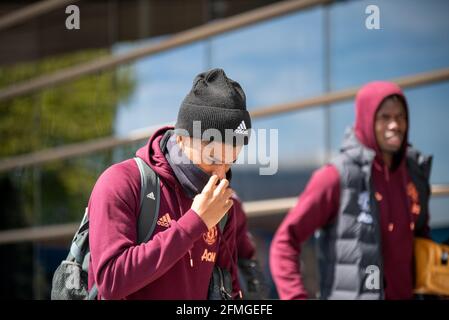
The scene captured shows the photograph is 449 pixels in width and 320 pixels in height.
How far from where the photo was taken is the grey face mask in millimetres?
3701

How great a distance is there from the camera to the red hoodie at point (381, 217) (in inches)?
200

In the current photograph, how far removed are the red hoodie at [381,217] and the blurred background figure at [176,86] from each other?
0.46 metres

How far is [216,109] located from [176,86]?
5514mm

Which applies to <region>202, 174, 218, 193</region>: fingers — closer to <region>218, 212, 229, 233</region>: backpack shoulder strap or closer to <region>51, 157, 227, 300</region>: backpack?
<region>51, 157, 227, 300</region>: backpack

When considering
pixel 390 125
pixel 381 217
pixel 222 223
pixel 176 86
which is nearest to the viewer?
pixel 222 223

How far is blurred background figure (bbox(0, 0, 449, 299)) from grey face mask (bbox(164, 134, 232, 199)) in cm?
172

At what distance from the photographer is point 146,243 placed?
3.53m

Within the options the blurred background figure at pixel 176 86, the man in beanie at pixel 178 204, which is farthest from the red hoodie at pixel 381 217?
the man in beanie at pixel 178 204

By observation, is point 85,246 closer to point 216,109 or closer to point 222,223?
point 222,223

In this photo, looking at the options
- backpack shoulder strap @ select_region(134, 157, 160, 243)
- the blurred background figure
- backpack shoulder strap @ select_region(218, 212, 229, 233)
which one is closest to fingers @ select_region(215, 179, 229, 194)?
backpack shoulder strap @ select_region(134, 157, 160, 243)

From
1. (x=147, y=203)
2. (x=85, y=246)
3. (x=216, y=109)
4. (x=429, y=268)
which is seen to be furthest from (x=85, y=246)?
(x=429, y=268)
